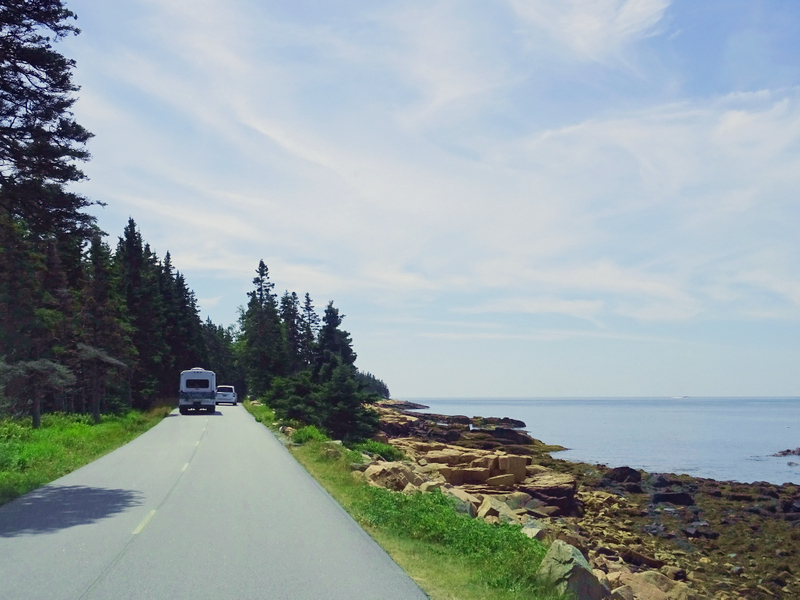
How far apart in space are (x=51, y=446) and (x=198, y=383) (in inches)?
1078

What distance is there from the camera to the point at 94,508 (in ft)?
39.5

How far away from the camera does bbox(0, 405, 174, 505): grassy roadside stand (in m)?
15.9

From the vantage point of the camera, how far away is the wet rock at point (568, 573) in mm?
7781

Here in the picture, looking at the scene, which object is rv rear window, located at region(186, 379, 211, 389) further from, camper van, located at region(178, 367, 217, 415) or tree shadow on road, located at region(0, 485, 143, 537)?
tree shadow on road, located at region(0, 485, 143, 537)

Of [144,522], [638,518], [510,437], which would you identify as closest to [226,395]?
[510,437]

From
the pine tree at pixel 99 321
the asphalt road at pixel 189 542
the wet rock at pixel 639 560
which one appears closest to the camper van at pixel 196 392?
the pine tree at pixel 99 321

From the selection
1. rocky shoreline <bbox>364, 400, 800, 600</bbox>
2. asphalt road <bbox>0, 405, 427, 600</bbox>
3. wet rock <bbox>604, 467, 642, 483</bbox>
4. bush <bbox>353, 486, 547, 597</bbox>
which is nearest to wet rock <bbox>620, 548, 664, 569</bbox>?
rocky shoreline <bbox>364, 400, 800, 600</bbox>

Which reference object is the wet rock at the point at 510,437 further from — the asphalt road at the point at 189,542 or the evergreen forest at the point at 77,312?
the asphalt road at the point at 189,542

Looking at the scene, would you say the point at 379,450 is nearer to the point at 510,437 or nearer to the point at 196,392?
the point at 196,392

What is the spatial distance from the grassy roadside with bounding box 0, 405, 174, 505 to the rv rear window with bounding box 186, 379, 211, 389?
1010 cm

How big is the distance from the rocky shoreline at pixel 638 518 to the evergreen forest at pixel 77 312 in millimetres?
6817

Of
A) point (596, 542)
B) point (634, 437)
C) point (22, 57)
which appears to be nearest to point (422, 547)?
point (22, 57)

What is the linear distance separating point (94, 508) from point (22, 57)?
9.69 m

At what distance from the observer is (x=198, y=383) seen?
162 feet
